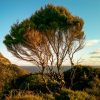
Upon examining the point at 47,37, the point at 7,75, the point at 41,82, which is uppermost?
the point at 47,37

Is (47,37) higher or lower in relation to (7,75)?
higher

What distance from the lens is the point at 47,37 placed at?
7695mm

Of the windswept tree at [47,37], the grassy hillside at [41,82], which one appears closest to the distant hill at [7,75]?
the grassy hillside at [41,82]

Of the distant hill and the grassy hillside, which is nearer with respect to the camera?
the grassy hillside

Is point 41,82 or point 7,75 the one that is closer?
point 41,82

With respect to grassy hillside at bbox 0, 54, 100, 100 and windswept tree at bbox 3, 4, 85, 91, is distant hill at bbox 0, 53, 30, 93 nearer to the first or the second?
grassy hillside at bbox 0, 54, 100, 100

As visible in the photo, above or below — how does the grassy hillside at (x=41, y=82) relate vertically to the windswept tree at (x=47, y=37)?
below

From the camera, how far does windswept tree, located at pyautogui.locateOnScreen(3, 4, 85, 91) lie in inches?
285

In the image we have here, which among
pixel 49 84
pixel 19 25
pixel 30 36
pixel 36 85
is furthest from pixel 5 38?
pixel 49 84

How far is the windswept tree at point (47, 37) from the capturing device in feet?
23.8

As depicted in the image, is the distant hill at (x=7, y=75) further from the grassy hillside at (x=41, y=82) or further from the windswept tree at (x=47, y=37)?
the windswept tree at (x=47, y=37)

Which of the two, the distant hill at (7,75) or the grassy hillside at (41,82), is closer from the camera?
the grassy hillside at (41,82)

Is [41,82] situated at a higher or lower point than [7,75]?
lower

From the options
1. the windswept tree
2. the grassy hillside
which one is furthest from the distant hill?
the windswept tree
